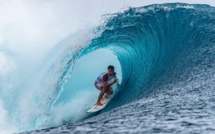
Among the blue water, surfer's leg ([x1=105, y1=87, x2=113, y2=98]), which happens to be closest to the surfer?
surfer's leg ([x1=105, y1=87, x2=113, y2=98])

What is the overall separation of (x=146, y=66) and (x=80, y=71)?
4.63 m

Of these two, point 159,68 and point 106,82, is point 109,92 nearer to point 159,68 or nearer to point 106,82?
point 106,82

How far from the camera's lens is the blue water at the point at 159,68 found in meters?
2.05

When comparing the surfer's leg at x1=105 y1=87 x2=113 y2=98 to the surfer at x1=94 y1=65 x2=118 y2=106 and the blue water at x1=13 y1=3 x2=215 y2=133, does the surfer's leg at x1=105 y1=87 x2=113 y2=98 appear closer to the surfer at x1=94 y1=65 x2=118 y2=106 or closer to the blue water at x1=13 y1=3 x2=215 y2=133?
the surfer at x1=94 y1=65 x2=118 y2=106

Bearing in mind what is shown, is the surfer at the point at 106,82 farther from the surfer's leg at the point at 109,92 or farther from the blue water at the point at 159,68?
the blue water at the point at 159,68

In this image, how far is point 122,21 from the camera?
970cm

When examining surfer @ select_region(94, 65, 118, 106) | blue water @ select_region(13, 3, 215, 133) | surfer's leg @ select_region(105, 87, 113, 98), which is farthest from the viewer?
surfer's leg @ select_region(105, 87, 113, 98)

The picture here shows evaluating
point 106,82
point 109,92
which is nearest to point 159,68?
point 106,82

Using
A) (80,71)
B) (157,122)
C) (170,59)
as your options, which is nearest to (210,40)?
(170,59)

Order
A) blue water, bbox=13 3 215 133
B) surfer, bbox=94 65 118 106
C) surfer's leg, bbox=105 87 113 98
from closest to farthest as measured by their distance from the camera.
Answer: blue water, bbox=13 3 215 133 → surfer, bbox=94 65 118 106 → surfer's leg, bbox=105 87 113 98

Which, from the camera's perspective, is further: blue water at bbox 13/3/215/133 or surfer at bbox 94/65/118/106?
surfer at bbox 94/65/118/106

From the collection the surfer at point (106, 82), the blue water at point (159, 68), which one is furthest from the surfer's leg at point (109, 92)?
the blue water at point (159, 68)

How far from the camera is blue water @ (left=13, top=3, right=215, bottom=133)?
2051 millimetres

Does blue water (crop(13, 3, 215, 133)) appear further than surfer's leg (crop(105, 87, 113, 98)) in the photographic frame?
No
